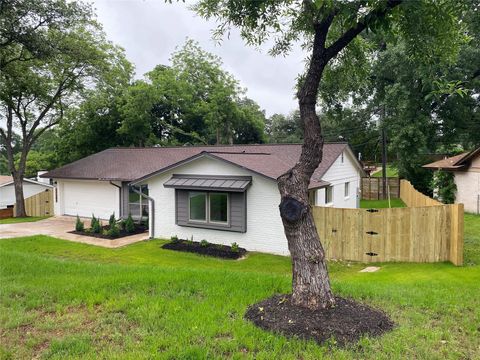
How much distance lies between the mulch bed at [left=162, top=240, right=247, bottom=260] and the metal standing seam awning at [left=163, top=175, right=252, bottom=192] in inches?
81.6

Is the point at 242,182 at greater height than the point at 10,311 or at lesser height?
greater

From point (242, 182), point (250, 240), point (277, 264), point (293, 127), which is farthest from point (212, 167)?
point (293, 127)

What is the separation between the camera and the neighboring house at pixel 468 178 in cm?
1808

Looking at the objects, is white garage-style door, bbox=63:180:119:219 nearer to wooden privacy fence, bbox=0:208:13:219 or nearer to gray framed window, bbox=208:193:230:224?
wooden privacy fence, bbox=0:208:13:219

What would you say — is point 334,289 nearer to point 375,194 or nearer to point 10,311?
point 10,311

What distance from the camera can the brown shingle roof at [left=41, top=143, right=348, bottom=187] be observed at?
13289 mm

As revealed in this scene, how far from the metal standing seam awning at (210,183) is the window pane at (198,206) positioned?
0.55 meters

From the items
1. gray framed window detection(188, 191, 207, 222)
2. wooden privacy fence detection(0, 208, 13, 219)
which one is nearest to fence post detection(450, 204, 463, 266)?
gray framed window detection(188, 191, 207, 222)

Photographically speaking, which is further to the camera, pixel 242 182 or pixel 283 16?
pixel 242 182

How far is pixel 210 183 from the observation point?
12672mm

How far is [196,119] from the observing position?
32281mm

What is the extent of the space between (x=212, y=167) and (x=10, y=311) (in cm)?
908

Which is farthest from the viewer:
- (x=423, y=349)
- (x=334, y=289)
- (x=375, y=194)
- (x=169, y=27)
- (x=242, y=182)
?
(x=375, y=194)

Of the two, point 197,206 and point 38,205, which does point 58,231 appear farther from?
point 38,205
